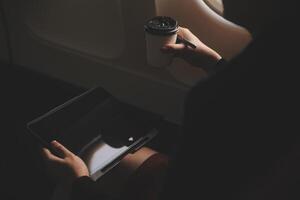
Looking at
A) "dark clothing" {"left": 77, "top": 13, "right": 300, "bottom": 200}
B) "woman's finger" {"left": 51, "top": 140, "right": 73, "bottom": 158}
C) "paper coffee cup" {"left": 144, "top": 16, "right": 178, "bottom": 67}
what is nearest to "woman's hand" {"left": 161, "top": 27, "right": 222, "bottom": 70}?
"paper coffee cup" {"left": 144, "top": 16, "right": 178, "bottom": 67}

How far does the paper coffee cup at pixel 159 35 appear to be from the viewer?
1.15 metres

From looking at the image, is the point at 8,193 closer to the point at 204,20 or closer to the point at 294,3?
the point at 204,20

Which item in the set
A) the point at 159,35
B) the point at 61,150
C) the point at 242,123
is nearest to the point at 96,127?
the point at 61,150

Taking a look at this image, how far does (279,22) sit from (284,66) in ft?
0.19

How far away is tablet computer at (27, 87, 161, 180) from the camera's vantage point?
4.03 feet

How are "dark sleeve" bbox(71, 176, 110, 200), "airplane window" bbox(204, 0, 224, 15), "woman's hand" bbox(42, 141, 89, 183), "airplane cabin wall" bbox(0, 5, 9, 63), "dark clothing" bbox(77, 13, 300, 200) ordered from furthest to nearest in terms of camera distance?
"airplane cabin wall" bbox(0, 5, 9, 63) < "airplane window" bbox(204, 0, 224, 15) < "woman's hand" bbox(42, 141, 89, 183) < "dark sleeve" bbox(71, 176, 110, 200) < "dark clothing" bbox(77, 13, 300, 200)

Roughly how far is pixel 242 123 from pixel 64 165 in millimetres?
522

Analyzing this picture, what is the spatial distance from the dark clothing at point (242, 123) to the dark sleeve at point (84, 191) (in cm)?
21

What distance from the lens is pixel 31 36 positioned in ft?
5.74

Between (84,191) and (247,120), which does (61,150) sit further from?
(247,120)

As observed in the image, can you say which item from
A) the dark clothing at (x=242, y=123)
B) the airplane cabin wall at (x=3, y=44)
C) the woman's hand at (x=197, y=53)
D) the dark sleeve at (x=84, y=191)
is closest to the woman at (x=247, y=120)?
the dark clothing at (x=242, y=123)

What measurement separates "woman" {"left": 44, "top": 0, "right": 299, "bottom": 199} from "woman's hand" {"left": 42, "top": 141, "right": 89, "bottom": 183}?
0.99 feet

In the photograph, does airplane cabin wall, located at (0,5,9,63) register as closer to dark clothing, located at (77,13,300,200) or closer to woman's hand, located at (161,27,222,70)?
woman's hand, located at (161,27,222,70)

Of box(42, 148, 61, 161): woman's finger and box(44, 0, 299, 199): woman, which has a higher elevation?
box(44, 0, 299, 199): woman
